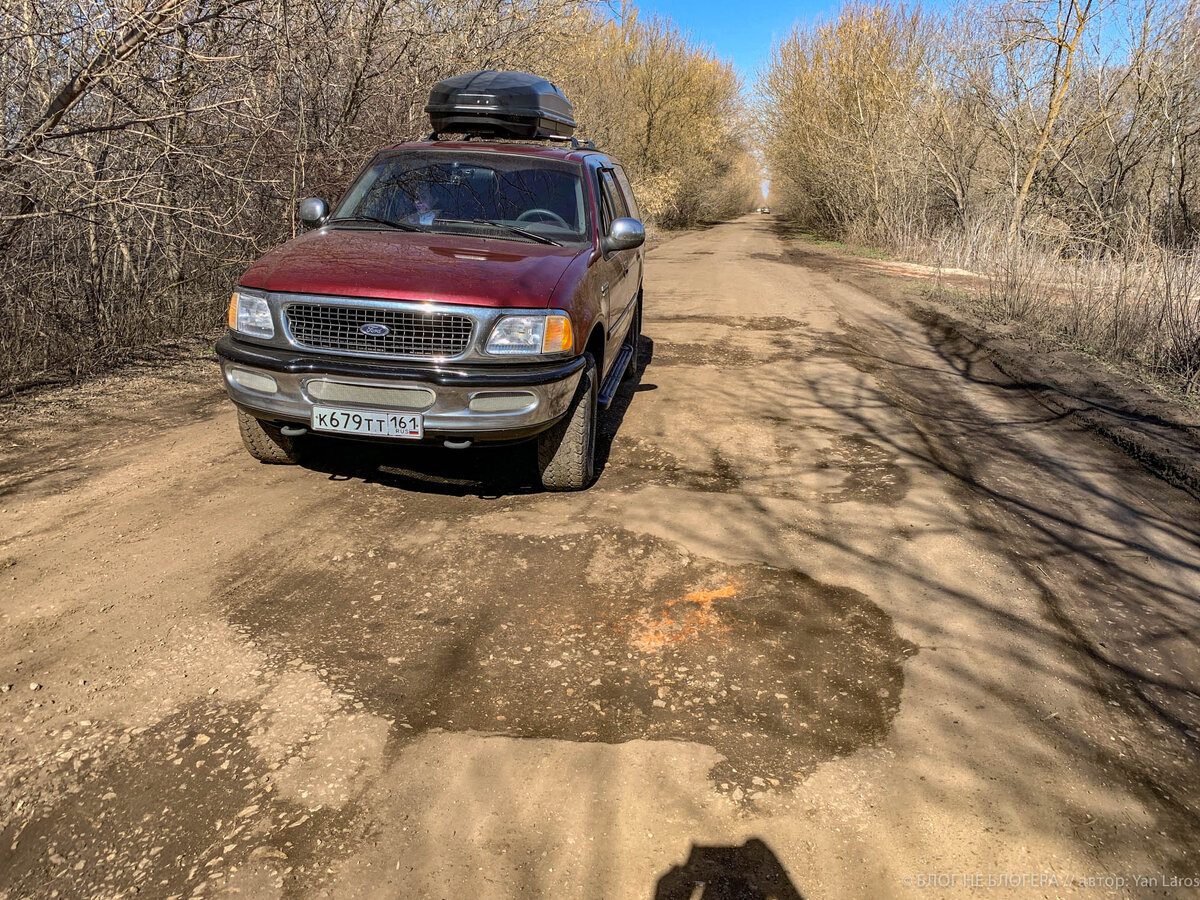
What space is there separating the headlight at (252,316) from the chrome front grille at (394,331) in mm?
259

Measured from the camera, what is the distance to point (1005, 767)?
2.51 metres

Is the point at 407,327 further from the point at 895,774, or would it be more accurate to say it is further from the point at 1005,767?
the point at 1005,767

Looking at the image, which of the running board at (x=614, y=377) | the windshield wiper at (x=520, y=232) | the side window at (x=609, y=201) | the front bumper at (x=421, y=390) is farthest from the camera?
the side window at (x=609, y=201)

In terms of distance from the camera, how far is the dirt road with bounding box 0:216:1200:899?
2143 millimetres

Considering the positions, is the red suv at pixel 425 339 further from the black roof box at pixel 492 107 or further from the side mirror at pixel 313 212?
the black roof box at pixel 492 107

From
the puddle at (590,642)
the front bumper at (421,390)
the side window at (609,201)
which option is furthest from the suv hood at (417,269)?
the puddle at (590,642)

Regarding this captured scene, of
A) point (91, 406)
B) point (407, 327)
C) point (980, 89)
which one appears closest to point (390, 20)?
point (91, 406)

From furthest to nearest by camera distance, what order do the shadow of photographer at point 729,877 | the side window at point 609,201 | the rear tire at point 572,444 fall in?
the side window at point 609,201 → the rear tire at point 572,444 → the shadow of photographer at point 729,877

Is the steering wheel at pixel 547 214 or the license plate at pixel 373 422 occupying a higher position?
the steering wheel at pixel 547 214

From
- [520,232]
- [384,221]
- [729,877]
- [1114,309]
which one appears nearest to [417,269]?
[520,232]

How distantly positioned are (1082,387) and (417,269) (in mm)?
6268

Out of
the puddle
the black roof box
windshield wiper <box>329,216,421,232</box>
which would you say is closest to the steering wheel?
windshield wiper <box>329,216,421,232</box>

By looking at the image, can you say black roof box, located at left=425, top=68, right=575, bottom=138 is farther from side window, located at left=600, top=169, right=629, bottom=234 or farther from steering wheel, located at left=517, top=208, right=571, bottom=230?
steering wheel, located at left=517, top=208, right=571, bottom=230

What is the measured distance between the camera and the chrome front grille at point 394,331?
12.5ft
